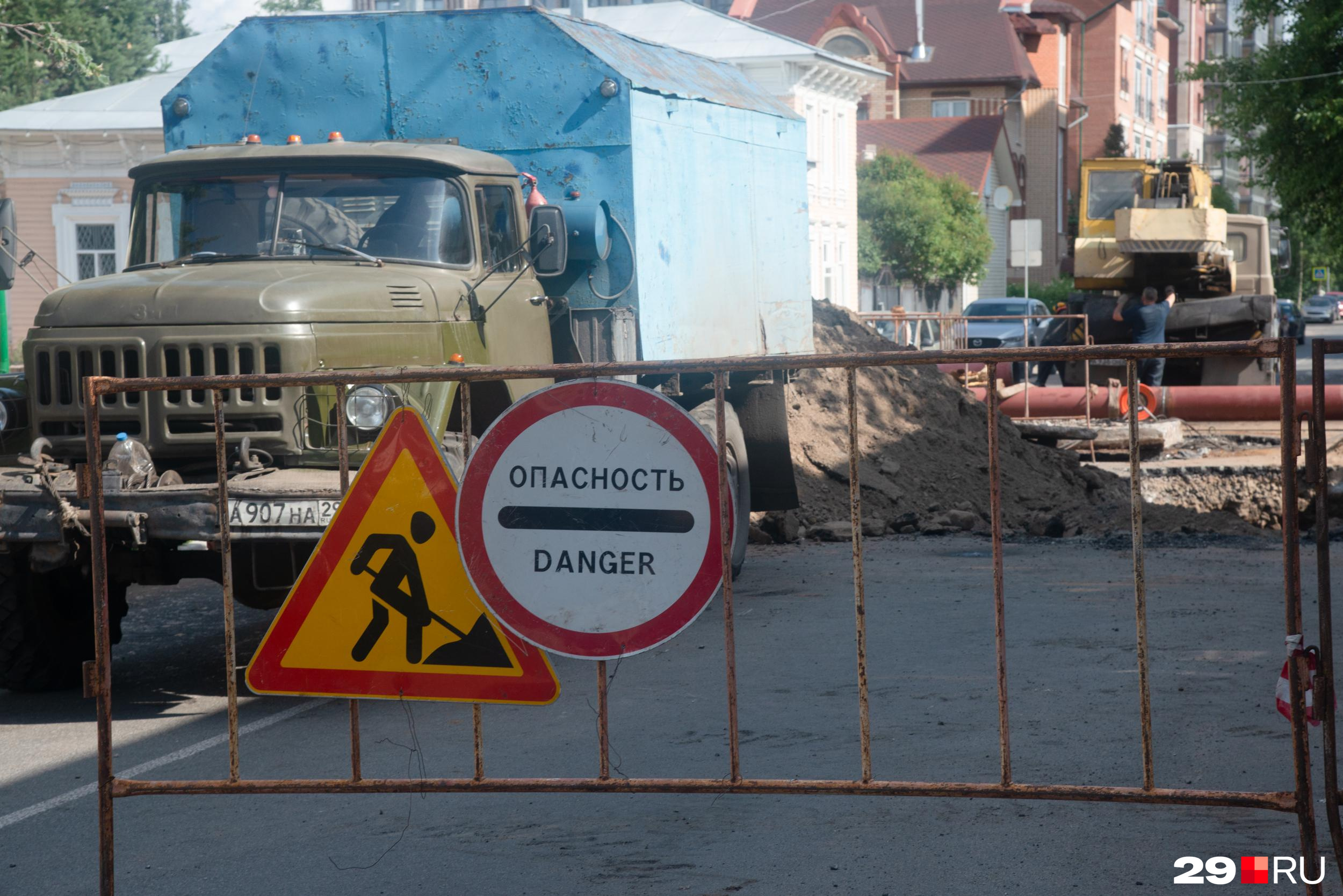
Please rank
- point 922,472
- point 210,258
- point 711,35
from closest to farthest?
point 210,258, point 922,472, point 711,35

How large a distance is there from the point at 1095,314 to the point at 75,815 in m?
21.8

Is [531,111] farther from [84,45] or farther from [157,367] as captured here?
[84,45]

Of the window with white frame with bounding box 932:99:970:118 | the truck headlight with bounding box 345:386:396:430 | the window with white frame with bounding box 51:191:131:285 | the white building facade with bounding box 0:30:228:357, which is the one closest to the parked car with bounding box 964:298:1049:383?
the white building facade with bounding box 0:30:228:357

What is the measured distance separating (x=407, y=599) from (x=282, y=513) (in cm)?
199

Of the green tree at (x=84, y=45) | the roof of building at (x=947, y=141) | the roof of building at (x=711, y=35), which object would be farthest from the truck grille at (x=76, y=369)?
the roof of building at (x=947, y=141)

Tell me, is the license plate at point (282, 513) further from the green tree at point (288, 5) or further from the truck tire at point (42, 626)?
the green tree at point (288, 5)

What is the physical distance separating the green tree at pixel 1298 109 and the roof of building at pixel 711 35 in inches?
485

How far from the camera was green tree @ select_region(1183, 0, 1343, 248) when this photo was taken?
80.6ft

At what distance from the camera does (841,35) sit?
59844 mm

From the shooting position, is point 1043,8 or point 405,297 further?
point 1043,8

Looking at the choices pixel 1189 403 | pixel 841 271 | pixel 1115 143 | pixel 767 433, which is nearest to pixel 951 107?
pixel 1115 143

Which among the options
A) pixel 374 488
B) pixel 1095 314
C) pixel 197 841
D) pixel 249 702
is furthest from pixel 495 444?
pixel 1095 314

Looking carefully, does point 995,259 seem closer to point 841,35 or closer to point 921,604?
point 841,35

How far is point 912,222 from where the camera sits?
47625mm
